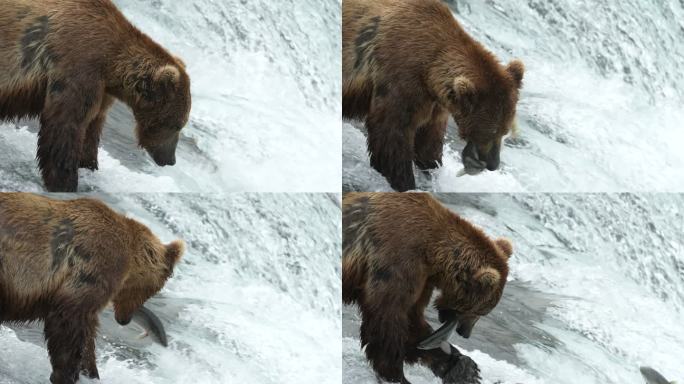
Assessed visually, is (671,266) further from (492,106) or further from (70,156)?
(70,156)

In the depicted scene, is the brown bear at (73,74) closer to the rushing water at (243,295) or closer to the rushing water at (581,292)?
the rushing water at (243,295)

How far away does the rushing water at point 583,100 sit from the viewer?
Result: 216 inches

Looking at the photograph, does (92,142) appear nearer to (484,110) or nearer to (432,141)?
(432,141)

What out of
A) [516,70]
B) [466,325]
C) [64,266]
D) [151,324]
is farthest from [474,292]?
[64,266]

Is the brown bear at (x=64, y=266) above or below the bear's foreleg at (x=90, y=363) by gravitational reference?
above

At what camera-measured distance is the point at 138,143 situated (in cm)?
522

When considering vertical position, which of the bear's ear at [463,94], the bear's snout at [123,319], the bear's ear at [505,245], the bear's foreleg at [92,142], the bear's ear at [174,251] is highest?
the bear's ear at [463,94]

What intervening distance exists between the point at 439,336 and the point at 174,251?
114 centimetres

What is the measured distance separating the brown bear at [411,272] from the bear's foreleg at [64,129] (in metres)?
1.14

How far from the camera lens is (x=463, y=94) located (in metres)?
5.09

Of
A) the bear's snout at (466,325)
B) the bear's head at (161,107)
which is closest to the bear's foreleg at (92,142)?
the bear's head at (161,107)

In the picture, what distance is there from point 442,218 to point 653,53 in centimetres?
Answer: 147

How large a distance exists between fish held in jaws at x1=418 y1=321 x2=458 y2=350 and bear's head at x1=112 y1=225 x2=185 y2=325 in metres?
1.07

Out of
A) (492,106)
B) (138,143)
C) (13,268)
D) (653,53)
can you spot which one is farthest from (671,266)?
(13,268)
